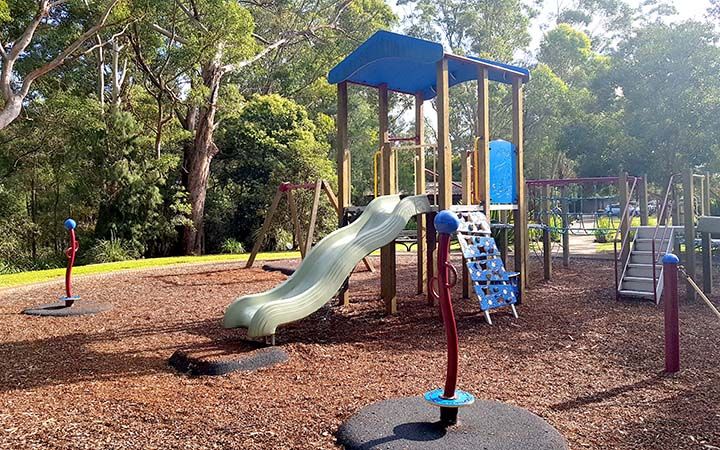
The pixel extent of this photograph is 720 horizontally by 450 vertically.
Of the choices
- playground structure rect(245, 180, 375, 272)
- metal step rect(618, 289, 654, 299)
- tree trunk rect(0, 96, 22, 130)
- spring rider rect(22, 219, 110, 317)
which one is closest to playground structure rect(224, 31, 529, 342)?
metal step rect(618, 289, 654, 299)

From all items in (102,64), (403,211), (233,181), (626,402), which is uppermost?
(102,64)

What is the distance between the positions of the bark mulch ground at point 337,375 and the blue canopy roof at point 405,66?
10.6 feet

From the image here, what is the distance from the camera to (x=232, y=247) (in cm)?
2098

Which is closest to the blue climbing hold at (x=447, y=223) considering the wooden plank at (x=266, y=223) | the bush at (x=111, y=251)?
the wooden plank at (x=266, y=223)

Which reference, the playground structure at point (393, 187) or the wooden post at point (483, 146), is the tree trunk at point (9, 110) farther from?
the wooden post at point (483, 146)

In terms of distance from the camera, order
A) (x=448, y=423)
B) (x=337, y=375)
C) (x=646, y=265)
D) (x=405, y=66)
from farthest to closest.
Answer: (x=646, y=265) → (x=405, y=66) → (x=337, y=375) → (x=448, y=423)

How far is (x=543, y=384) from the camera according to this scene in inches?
178

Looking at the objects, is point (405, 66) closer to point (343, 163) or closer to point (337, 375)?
point (343, 163)

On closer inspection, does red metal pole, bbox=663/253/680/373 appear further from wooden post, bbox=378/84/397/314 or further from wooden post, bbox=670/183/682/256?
wooden post, bbox=670/183/682/256

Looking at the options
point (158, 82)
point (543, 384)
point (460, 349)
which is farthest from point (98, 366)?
point (158, 82)

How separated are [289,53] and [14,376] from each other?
2565 cm

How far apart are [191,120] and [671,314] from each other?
785 inches

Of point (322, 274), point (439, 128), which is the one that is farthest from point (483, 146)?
point (322, 274)

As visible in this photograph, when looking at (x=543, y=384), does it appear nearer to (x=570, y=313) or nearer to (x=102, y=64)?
(x=570, y=313)
